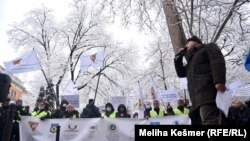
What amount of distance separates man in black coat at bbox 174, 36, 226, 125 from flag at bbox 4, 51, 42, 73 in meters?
9.85

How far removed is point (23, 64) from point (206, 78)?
10406 mm

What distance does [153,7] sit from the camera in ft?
48.9

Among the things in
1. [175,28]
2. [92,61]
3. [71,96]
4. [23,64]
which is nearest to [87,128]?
[175,28]

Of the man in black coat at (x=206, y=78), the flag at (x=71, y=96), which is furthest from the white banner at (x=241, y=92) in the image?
the man in black coat at (x=206, y=78)

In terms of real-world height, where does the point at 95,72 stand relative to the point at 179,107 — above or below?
above

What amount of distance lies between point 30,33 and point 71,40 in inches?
156

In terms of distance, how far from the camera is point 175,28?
12.0m

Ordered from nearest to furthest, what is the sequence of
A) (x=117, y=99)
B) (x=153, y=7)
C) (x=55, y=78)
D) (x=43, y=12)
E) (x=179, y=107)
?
(x=179, y=107), (x=153, y=7), (x=117, y=99), (x=55, y=78), (x=43, y=12)

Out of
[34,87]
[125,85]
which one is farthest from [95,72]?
[34,87]

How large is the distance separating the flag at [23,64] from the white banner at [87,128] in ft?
13.1

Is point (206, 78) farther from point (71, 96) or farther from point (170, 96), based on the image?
point (71, 96)

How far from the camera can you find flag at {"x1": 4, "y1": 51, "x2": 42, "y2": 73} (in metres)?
13.4

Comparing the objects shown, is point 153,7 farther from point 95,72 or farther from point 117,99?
point 95,72

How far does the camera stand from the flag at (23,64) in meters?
13.4
